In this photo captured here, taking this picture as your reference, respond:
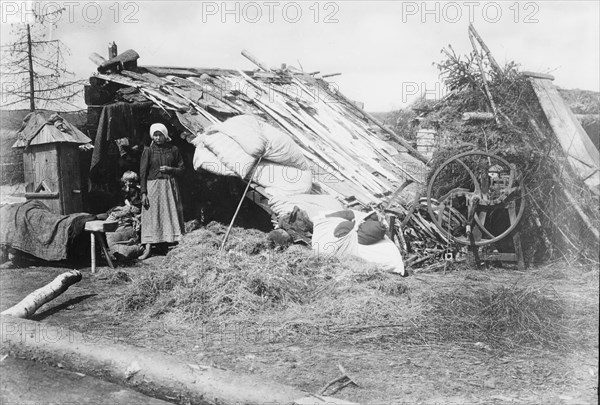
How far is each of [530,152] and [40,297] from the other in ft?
19.1

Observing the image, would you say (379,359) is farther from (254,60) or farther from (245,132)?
(254,60)

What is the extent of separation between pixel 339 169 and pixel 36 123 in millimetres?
4530

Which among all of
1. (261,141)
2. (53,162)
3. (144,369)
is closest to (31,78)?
(53,162)

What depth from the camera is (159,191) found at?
8.61 metres

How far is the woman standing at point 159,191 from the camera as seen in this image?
8547 mm

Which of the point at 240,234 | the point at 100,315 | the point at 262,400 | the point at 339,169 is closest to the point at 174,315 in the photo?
the point at 100,315

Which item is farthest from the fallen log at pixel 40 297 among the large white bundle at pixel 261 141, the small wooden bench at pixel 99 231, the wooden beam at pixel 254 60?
the wooden beam at pixel 254 60

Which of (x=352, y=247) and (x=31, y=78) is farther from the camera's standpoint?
(x=31, y=78)

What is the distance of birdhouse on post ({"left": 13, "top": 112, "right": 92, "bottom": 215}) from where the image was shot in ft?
27.7

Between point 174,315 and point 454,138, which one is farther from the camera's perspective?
point 454,138

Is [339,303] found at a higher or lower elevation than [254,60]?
lower

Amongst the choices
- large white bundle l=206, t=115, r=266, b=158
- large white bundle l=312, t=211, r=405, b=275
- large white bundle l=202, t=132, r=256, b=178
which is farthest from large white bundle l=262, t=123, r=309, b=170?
large white bundle l=312, t=211, r=405, b=275

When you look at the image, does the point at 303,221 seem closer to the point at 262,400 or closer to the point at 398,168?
the point at 398,168

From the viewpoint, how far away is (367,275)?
6.47 m
